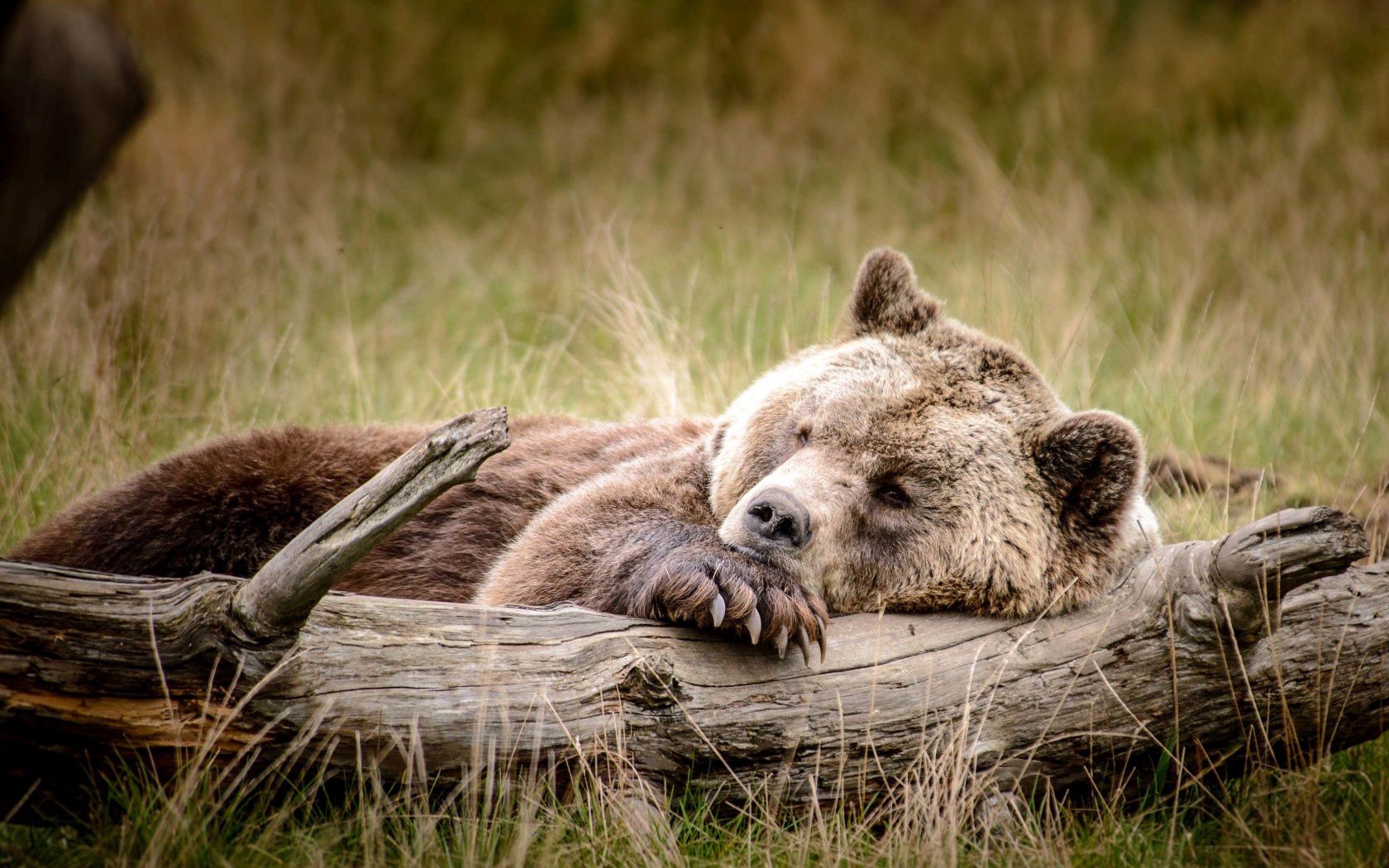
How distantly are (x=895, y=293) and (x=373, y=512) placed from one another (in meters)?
2.36

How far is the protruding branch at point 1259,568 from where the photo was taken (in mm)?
3105

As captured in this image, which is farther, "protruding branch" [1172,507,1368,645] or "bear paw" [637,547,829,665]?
"bear paw" [637,547,829,665]

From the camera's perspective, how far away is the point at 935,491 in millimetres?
3738

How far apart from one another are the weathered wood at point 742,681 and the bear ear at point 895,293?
1204 millimetres

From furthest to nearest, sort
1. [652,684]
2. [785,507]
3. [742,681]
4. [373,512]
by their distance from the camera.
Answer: [785,507] → [742,681] → [652,684] → [373,512]

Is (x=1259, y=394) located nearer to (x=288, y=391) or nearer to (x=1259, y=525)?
(x=1259, y=525)

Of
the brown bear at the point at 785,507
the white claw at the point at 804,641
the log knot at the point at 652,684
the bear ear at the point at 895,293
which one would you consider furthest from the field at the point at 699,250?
the bear ear at the point at 895,293

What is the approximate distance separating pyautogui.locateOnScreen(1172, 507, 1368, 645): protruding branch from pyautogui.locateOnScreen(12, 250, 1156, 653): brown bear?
1.23 feet

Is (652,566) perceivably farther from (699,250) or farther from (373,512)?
(699,250)

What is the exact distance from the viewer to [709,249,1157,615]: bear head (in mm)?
3631

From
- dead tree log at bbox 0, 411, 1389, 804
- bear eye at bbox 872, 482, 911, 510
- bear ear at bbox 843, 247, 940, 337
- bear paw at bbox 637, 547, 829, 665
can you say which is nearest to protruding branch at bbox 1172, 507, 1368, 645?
dead tree log at bbox 0, 411, 1389, 804

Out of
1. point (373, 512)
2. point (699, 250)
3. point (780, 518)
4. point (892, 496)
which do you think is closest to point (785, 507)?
point (780, 518)

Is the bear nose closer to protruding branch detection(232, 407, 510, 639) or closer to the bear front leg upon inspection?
the bear front leg

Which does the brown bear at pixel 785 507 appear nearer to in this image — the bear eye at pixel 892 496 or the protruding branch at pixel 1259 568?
the bear eye at pixel 892 496
